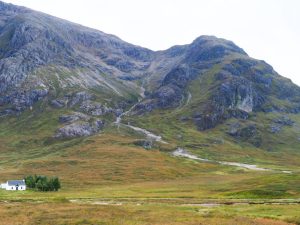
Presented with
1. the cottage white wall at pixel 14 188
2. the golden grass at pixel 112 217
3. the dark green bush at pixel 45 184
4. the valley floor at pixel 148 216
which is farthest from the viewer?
the cottage white wall at pixel 14 188

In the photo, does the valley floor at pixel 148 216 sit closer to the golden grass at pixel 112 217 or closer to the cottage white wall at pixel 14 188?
the golden grass at pixel 112 217

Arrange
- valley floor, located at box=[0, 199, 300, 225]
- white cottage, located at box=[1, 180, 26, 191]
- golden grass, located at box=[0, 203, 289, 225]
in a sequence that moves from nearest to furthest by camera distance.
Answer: golden grass, located at box=[0, 203, 289, 225] < valley floor, located at box=[0, 199, 300, 225] < white cottage, located at box=[1, 180, 26, 191]

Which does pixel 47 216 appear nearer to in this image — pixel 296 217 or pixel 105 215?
pixel 105 215

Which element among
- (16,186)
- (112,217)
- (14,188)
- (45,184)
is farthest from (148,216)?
(16,186)

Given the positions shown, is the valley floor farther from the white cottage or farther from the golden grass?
the white cottage

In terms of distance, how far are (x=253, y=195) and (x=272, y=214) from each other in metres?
39.2

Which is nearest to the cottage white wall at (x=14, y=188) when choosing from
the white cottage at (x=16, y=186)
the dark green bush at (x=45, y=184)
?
the white cottage at (x=16, y=186)

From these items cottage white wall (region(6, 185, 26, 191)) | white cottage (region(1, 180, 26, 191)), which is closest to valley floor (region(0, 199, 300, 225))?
cottage white wall (region(6, 185, 26, 191))

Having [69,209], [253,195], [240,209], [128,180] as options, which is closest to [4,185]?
[128,180]

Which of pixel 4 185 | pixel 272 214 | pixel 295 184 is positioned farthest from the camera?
pixel 4 185

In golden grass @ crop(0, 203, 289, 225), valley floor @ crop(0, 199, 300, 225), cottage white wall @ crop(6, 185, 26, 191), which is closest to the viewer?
golden grass @ crop(0, 203, 289, 225)

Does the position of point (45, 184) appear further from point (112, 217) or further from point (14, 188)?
point (112, 217)

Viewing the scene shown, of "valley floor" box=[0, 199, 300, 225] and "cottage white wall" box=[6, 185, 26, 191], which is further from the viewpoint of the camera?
"cottage white wall" box=[6, 185, 26, 191]

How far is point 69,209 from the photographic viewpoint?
78500 mm
